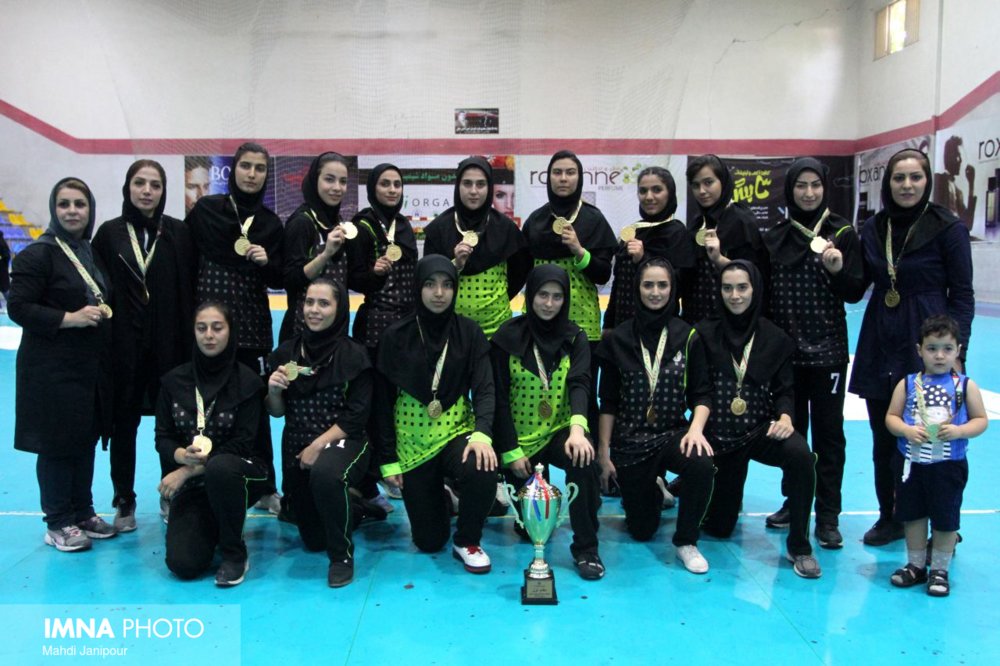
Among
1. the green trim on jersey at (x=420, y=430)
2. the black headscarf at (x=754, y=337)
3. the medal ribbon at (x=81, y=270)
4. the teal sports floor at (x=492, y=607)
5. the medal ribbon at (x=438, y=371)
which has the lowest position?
the teal sports floor at (x=492, y=607)

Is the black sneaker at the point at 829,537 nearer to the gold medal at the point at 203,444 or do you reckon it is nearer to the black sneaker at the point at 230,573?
the black sneaker at the point at 230,573

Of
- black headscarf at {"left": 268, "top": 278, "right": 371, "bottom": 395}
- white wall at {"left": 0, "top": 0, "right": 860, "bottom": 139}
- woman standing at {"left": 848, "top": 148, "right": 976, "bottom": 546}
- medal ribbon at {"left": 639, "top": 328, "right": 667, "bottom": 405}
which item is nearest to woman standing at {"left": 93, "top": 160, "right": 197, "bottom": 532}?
black headscarf at {"left": 268, "top": 278, "right": 371, "bottom": 395}

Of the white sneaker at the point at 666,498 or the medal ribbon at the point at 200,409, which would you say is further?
the white sneaker at the point at 666,498

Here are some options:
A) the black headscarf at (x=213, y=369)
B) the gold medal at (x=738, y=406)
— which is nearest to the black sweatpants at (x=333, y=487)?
Result: the black headscarf at (x=213, y=369)

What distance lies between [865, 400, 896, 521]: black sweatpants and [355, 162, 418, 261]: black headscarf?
265 cm

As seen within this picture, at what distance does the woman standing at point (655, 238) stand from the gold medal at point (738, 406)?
0.73 m

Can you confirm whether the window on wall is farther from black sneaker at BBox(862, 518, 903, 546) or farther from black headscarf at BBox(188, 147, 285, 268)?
black headscarf at BBox(188, 147, 285, 268)

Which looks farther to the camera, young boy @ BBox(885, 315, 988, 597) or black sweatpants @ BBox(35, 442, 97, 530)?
black sweatpants @ BBox(35, 442, 97, 530)

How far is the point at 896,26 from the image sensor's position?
14.7m

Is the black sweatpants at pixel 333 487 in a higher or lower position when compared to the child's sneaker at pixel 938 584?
higher

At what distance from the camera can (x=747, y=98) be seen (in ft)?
51.4

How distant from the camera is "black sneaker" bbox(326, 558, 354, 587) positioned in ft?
11.5

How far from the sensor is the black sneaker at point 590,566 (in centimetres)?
357

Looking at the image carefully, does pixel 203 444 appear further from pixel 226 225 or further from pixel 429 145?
pixel 429 145
